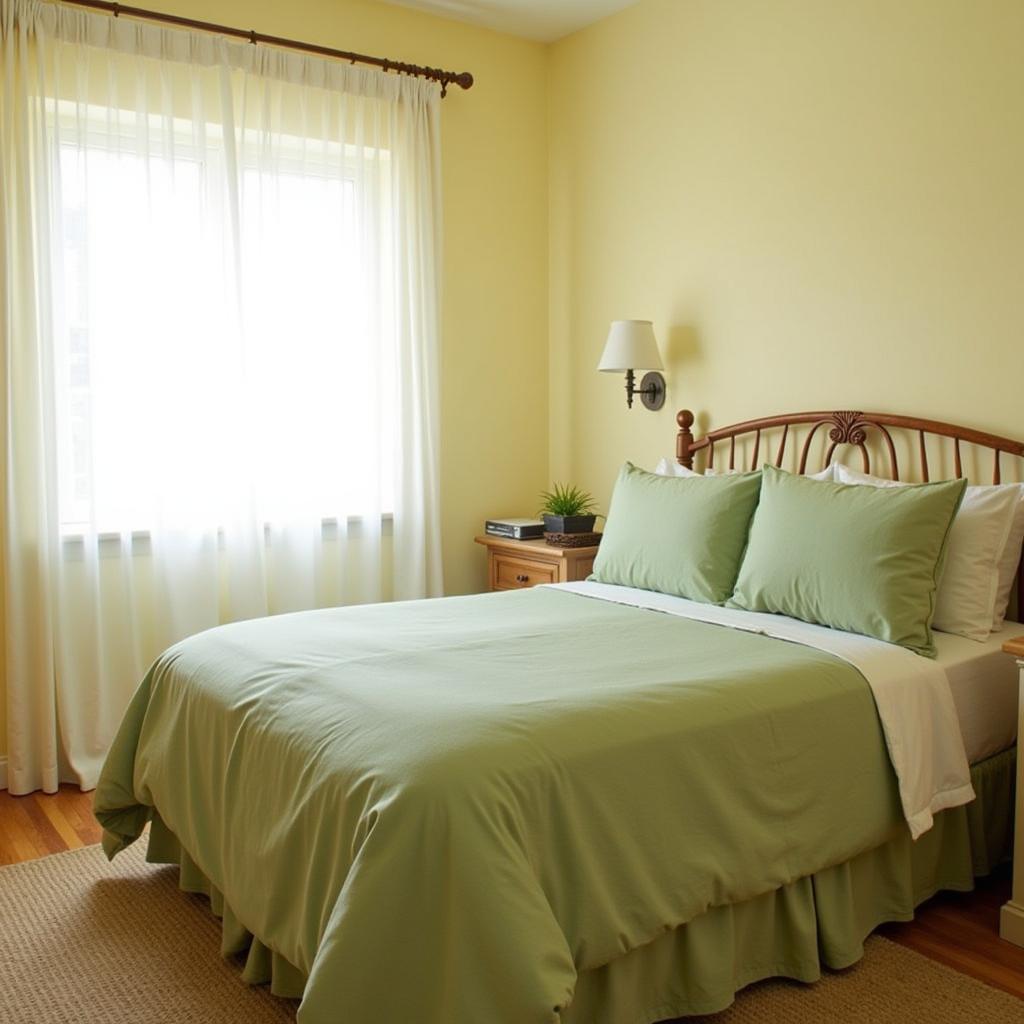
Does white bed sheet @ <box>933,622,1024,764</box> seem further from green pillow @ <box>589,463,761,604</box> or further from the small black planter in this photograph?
the small black planter

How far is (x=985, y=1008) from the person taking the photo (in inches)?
85.1

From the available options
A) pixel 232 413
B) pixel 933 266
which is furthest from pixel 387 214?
pixel 933 266

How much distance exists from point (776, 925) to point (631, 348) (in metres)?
2.18

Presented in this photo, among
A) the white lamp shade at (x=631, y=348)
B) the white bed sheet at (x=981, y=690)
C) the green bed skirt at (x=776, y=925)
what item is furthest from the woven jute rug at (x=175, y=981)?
the white lamp shade at (x=631, y=348)

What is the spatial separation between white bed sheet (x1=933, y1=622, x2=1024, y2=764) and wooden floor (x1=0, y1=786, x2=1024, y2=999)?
0.35 m

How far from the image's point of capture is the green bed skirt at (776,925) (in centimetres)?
204

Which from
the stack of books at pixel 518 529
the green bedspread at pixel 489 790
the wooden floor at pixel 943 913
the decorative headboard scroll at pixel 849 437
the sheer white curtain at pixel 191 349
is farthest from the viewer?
the stack of books at pixel 518 529

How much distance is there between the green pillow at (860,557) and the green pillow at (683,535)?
8.8 inches

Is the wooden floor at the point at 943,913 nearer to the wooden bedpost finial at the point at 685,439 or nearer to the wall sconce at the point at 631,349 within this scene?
the wooden bedpost finial at the point at 685,439

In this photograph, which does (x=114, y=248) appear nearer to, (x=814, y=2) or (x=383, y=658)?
(x=383, y=658)

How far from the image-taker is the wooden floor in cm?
233

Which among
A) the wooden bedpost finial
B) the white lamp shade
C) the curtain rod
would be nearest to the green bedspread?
the wooden bedpost finial

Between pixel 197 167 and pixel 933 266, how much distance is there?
8.00 feet

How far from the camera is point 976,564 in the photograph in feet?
8.95
